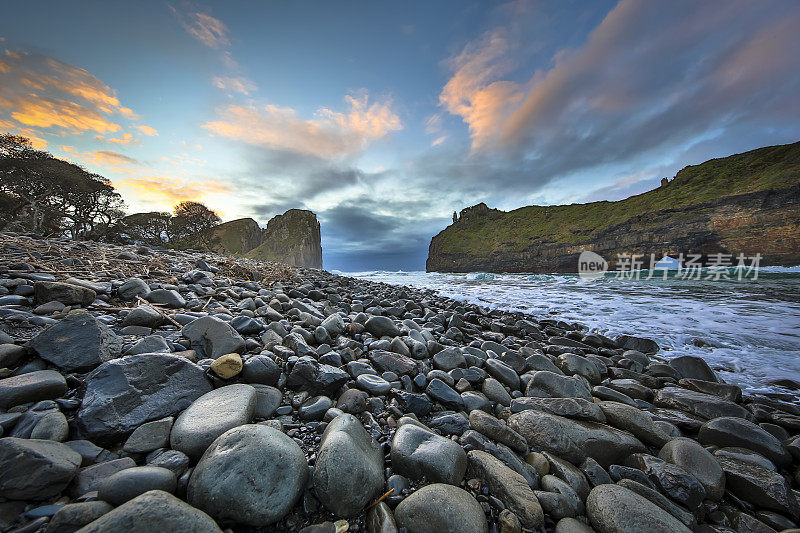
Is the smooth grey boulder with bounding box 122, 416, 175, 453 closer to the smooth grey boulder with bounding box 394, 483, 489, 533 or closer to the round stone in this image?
the round stone

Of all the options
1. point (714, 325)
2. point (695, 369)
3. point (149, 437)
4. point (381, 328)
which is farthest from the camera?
point (714, 325)

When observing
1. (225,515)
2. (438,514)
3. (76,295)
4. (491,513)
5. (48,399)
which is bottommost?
(491,513)

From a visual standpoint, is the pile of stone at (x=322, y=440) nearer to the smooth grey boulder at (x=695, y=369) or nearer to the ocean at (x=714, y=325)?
the smooth grey boulder at (x=695, y=369)

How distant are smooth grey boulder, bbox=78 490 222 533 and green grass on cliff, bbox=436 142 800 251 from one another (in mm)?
78763

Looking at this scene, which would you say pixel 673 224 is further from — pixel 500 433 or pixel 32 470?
pixel 32 470

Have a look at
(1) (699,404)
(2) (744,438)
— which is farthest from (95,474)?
(1) (699,404)

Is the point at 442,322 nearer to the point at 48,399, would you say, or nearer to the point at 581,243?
the point at 48,399

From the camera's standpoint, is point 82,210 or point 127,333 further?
point 82,210

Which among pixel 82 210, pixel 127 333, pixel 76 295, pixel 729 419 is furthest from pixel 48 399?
pixel 82 210

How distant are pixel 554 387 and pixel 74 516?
377cm

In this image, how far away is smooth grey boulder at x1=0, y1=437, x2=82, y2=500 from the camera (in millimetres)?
1067

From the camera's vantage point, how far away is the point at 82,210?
75.2ft

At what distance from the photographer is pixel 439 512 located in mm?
1385

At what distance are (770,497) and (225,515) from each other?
363 centimetres
